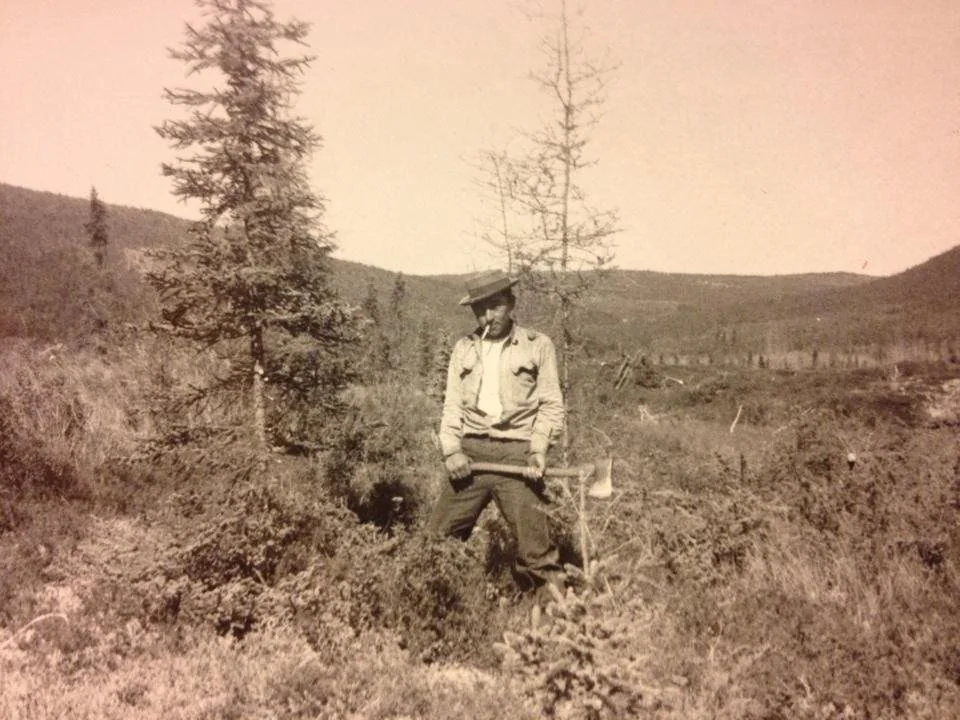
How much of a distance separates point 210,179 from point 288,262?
4.03 feet

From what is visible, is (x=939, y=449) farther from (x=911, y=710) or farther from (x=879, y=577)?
(x=911, y=710)

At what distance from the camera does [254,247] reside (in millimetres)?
7031

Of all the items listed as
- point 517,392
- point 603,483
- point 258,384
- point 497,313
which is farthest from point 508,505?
point 258,384

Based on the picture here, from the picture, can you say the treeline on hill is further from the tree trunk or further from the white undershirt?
the white undershirt

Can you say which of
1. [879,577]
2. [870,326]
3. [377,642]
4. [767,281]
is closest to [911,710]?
[879,577]

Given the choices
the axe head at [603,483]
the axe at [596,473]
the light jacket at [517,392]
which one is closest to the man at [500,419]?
the light jacket at [517,392]

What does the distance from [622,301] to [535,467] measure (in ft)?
100

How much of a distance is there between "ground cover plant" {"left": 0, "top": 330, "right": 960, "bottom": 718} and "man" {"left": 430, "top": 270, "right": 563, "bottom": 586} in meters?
0.34

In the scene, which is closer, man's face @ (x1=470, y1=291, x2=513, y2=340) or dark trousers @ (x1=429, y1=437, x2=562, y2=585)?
dark trousers @ (x1=429, y1=437, x2=562, y2=585)

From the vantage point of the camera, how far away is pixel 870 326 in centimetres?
5759

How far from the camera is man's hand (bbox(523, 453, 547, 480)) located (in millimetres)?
4211

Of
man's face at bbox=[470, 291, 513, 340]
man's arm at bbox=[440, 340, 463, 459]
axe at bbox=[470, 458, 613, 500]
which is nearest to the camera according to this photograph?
axe at bbox=[470, 458, 613, 500]

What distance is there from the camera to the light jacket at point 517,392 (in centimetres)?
454

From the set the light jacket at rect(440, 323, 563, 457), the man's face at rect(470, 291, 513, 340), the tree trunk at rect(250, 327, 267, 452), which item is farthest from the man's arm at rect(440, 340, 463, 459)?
the tree trunk at rect(250, 327, 267, 452)
